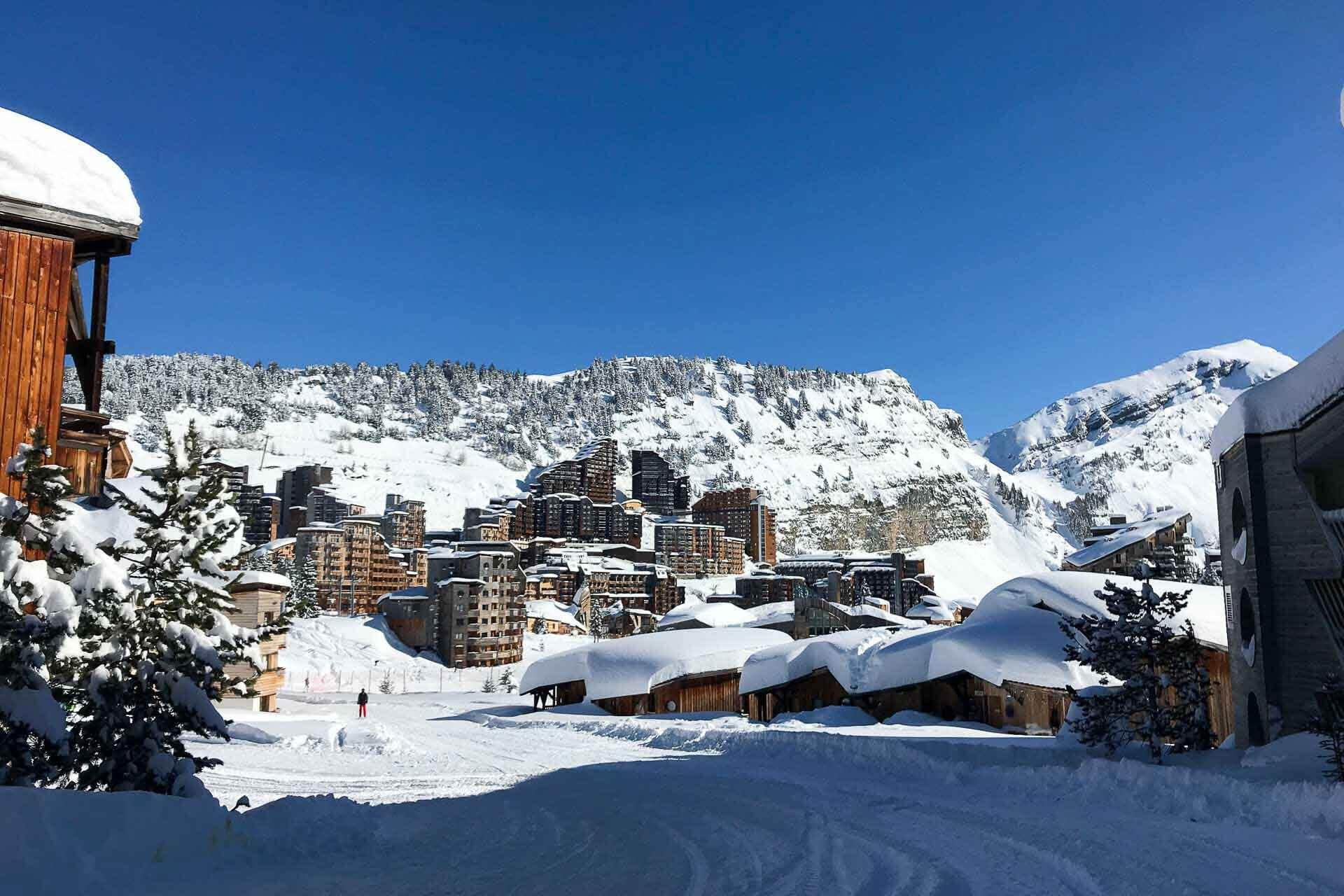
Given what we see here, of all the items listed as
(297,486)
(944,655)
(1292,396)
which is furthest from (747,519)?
(1292,396)

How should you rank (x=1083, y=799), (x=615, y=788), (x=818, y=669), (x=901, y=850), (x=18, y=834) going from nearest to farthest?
1. (x=18, y=834)
2. (x=901, y=850)
3. (x=1083, y=799)
4. (x=615, y=788)
5. (x=818, y=669)

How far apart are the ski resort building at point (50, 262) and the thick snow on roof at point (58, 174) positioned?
1 cm

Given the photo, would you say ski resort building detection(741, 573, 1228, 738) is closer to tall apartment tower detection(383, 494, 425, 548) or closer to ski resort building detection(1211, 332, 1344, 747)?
ski resort building detection(1211, 332, 1344, 747)

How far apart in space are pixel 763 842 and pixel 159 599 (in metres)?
7.89

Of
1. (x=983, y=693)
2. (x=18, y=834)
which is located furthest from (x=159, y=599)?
(x=983, y=693)

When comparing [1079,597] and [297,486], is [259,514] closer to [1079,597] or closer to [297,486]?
[297,486]

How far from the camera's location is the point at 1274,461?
1772 centimetres

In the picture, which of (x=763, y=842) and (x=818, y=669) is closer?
(x=763, y=842)

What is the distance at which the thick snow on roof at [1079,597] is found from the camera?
29.8m

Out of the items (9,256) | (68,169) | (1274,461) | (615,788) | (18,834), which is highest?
(68,169)

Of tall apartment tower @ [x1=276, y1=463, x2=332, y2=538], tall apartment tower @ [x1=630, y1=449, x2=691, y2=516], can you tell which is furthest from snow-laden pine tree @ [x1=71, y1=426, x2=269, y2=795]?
tall apartment tower @ [x1=630, y1=449, x2=691, y2=516]

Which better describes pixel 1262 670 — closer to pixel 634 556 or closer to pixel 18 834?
pixel 18 834

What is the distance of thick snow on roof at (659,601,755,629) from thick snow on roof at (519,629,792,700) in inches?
575

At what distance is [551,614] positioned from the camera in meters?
86.6
